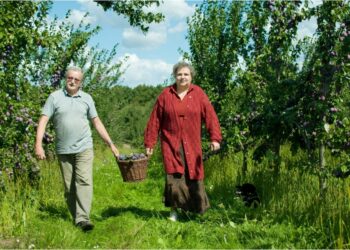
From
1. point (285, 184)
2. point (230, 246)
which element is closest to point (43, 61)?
point (285, 184)

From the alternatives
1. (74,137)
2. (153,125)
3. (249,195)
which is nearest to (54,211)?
(74,137)

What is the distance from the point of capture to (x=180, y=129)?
18.2 ft

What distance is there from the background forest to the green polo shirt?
737mm

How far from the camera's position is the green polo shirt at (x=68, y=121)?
5355 mm

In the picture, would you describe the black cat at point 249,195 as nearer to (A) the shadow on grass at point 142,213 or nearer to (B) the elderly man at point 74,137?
(A) the shadow on grass at point 142,213

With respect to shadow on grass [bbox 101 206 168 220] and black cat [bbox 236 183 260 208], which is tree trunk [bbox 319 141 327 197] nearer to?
black cat [bbox 236 183 260 208]

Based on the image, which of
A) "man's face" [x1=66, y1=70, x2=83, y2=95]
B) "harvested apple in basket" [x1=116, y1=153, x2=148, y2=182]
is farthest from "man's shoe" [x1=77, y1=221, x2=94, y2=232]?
"man's face" [x1=66, y1=70, x2=83, y2=95]

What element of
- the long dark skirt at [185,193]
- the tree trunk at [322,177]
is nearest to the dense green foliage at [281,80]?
the tree trunk at [322,177]

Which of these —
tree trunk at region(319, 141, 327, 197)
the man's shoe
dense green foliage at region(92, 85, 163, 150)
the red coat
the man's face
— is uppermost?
dense green foliage at region(92, 85, 163, 150)

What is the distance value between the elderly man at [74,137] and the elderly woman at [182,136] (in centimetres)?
76

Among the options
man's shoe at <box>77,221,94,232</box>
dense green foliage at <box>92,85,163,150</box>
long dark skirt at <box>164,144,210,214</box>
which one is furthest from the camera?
dense green foliage at <box>92,85,163,150</box>

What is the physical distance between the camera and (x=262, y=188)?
6.44m

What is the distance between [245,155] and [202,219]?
1941 mm

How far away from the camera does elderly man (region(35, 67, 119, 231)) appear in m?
5.36
